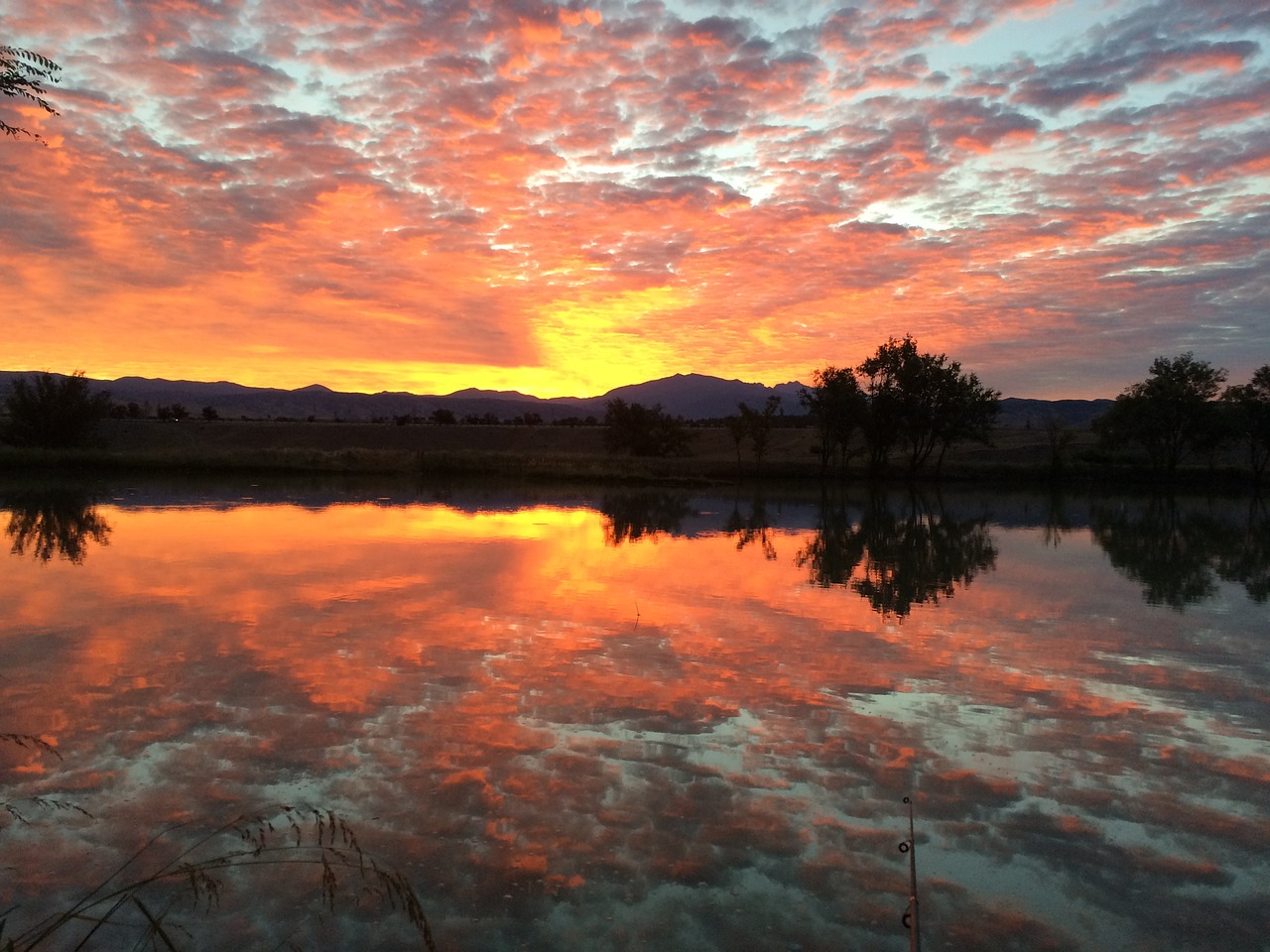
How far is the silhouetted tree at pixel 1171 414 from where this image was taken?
60750 mm

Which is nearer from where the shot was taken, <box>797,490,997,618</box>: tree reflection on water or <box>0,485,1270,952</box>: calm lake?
<box>0,485,1270,952</box>: calm lake

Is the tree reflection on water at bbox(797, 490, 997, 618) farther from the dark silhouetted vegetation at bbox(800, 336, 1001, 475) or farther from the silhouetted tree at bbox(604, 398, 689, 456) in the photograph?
the silhouetted tree at bbox(604, 398, 689, 456)

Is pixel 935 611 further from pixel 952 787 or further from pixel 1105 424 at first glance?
pixel 1105 424

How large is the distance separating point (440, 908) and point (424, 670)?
15.2 feet

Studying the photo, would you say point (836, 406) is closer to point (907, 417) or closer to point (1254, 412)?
point (907, 417)

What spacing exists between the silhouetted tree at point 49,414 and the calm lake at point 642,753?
146 feet

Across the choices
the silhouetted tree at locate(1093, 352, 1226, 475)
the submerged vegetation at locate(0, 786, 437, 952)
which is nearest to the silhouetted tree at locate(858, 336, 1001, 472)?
the silhouetted tree at locate(1093, 352, 1226, 475)

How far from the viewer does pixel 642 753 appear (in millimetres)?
6859

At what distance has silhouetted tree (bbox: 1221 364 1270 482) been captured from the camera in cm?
6009

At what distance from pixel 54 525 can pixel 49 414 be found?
38.1m

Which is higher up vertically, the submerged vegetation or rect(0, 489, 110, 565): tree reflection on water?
rect(0, 489, 110, 565): tree reflection on water

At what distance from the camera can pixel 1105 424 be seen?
218ft

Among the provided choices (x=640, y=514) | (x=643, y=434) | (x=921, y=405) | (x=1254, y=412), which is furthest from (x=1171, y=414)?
(x=640, y=514)

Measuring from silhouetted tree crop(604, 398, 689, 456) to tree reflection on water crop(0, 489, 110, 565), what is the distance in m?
40.5
